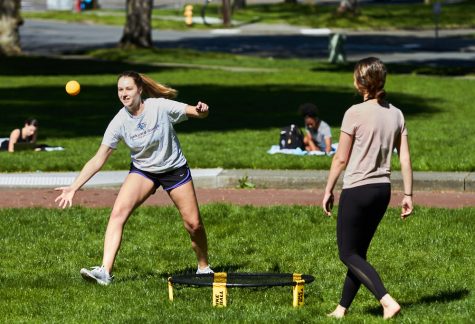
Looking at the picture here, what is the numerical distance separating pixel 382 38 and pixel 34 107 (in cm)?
2477

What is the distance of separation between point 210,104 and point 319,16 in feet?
110

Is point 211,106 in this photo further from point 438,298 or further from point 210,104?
point 438,298

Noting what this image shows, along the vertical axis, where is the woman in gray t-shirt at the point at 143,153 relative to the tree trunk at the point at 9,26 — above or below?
above

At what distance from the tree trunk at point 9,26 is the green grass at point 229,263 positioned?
2540cm

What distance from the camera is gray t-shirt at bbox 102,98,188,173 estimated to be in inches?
370

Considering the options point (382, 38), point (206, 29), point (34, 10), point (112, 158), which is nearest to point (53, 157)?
point (112, 158)

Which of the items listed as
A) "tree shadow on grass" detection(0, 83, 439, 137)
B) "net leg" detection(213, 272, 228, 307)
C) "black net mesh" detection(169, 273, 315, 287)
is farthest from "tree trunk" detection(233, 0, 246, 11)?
"net leg" detection(213, 272, 228, 307)

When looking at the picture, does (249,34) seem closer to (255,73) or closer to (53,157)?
(255,73)

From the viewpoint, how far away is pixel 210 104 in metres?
25.5

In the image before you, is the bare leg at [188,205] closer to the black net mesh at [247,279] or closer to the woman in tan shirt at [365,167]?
the black net mesh at [247,279]

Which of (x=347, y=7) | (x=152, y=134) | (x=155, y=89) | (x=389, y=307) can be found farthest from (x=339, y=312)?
(x=347, y=7)

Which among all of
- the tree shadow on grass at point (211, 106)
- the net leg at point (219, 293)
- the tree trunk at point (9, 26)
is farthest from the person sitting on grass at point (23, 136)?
the tree trunk at point (9, 26)

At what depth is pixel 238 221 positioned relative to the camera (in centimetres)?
1286

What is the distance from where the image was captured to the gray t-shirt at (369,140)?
26.5ft
